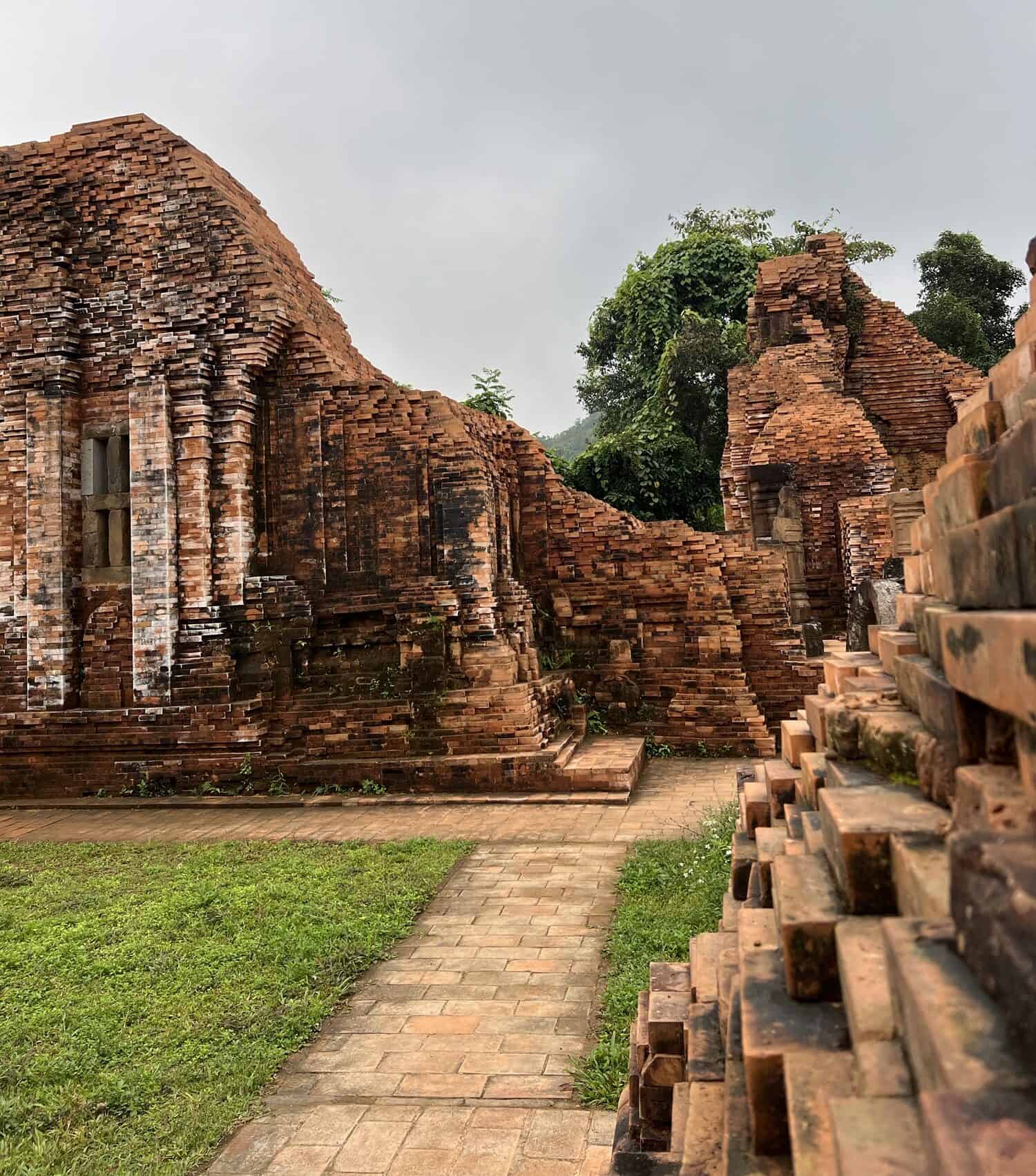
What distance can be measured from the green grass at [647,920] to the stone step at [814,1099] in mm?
1900

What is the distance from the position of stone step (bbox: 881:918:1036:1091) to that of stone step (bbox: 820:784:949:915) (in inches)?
8.9

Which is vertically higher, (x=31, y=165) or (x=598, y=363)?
(x=598, y=363)

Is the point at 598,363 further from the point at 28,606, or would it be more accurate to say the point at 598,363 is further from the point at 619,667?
the point at 28,606

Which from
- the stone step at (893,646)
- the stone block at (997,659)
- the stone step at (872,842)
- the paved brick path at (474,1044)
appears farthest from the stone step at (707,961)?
the stone block at (997,659)

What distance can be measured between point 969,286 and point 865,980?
956 inches

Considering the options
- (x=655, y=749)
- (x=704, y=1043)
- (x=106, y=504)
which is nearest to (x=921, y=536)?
(x=704, y=1043)

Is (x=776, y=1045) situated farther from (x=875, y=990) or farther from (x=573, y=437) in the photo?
(x=573, y=437)

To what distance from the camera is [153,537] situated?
947 cm

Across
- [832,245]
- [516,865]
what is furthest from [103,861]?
[832,245]

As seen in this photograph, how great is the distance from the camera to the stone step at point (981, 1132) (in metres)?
0.91

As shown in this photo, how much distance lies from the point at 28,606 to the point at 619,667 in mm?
6792

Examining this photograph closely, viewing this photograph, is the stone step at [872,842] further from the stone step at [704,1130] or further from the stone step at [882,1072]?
the stone step at [704,1130]

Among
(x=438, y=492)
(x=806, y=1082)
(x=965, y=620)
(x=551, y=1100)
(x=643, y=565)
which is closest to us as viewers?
(x=806, y=1082)

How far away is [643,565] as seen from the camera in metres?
10.8
